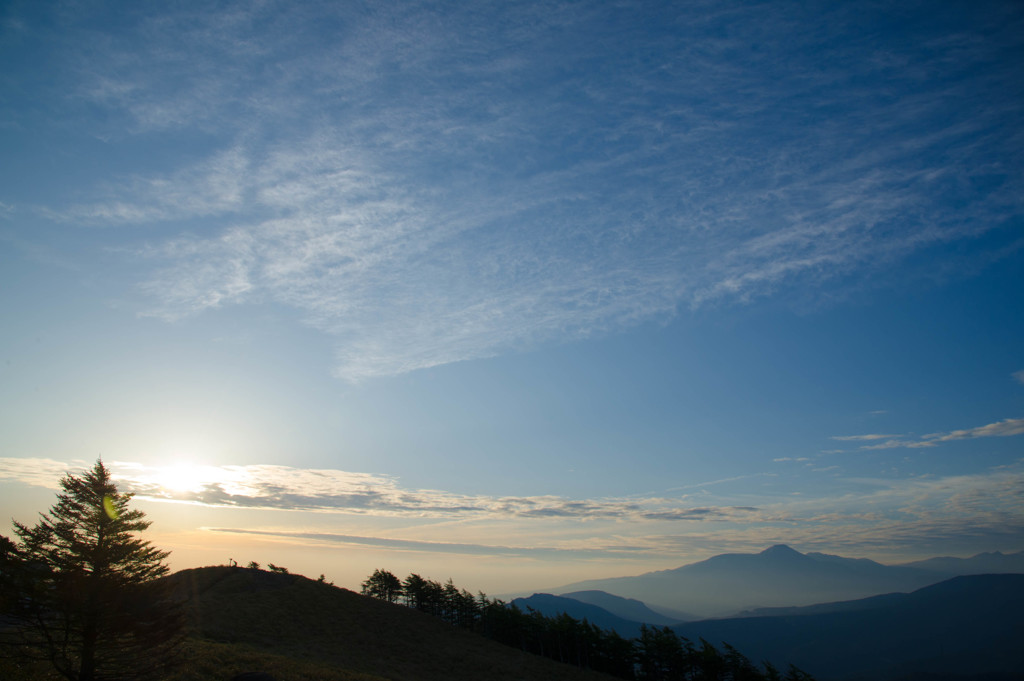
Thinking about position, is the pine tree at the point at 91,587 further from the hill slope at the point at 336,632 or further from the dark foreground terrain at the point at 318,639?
the hill slope at the point at 336,632

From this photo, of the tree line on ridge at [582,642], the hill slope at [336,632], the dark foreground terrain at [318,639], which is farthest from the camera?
the tree line on ridge at [582,642]

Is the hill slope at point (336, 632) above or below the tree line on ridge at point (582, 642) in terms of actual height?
above

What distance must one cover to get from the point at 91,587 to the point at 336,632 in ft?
159

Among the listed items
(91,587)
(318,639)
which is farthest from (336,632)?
(91,587)

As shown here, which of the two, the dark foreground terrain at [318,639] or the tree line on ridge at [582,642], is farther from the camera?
the tree line on ridge at [582,642]

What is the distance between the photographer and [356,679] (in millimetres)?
39969

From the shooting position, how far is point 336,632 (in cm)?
6344

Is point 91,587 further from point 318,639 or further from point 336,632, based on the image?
point 336,632

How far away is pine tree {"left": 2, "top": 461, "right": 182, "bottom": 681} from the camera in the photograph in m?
21.8

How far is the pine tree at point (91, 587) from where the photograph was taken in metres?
21.8

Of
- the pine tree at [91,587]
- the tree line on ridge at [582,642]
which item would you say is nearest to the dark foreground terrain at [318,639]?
the pine tree at [91,587]

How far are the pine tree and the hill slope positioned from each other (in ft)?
75.1

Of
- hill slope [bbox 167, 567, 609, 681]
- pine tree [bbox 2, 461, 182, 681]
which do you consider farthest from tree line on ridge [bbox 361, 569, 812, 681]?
pine tree [bbox 2, 461, 182, 681]

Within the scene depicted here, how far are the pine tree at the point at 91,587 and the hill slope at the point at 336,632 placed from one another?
75.1ft
